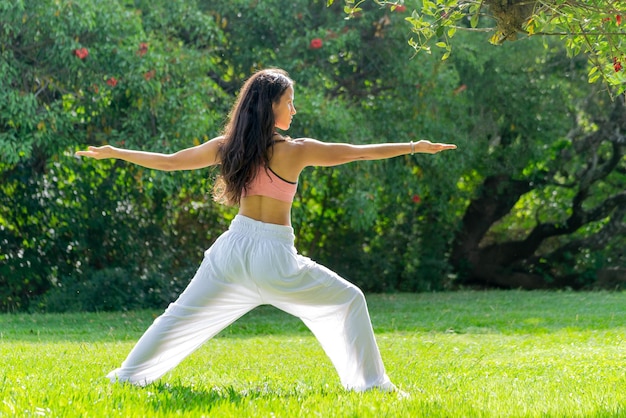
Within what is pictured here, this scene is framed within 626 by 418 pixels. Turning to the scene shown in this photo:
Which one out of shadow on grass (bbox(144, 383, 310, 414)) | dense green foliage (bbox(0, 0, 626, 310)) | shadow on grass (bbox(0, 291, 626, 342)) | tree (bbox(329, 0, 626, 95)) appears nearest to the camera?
shadow on grass (bbox(144, 383, 310, 414))

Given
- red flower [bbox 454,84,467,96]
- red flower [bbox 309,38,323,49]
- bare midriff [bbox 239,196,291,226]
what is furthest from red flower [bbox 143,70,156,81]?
bare midriff [bbox 239,196,291,226]

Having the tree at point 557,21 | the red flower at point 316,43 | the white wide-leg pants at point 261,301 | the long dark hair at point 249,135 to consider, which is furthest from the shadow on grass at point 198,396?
the red flower at point 316,43

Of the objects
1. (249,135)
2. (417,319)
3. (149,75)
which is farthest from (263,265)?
(149,75)

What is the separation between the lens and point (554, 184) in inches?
816

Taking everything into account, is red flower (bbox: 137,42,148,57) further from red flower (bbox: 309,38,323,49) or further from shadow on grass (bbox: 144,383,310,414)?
shadow on grass (bbox: 144,383,310,414)

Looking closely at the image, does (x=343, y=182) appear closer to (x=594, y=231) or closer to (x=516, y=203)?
(x=516, y=203)

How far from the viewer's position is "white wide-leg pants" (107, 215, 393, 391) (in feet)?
19.2

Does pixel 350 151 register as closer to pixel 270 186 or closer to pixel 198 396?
pixel 270 186

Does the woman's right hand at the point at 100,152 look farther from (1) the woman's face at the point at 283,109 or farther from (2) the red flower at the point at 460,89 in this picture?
(2) the red flower at the point at 460,89

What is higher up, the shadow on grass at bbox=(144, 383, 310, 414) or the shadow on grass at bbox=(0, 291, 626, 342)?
the shadow on grass at bbox=(144, 383, 310, 414)

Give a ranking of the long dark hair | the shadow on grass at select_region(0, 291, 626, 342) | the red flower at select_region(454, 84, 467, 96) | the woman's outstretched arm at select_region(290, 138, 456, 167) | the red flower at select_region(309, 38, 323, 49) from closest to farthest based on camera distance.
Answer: the woman's outstretched arm at select_region(290, 138, 456, 167) → the long dark hair → the shadow on grass at select_region(0, 291, 626, 342) → the red flower at select_region(309, 38, 323, 49) → the red flower at select_region(454, 84, 467, 96)

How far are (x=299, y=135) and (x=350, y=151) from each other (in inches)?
346

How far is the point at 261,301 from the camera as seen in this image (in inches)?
238

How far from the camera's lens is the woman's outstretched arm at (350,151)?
5801mm
